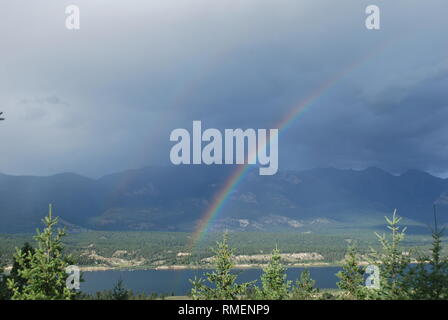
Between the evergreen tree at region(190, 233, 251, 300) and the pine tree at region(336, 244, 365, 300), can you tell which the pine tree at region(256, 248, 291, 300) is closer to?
the evergreen tree at region(190, 233, 251, 300)

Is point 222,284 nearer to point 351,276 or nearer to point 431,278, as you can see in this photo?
point 351,276

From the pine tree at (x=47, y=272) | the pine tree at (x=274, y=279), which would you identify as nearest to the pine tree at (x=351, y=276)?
the pine tree at (x=274, y=279)

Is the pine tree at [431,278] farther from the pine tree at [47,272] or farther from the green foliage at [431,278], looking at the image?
the pine tree at [47,272]

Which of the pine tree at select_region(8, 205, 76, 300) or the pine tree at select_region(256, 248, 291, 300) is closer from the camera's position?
the pine tree at select_region(8, 205, 76, 300)

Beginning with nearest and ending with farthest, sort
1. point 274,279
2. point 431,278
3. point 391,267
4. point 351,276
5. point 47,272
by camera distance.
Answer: point 431,278, point 47,272, point 391,267, point 274,279, point 351,276

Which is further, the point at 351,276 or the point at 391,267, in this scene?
the point at 351,276

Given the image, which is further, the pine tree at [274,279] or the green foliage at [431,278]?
the pine tree at [274,279]

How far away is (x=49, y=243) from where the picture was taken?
23.4 meters

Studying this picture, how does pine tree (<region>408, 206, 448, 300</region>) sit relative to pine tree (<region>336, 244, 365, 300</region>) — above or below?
above

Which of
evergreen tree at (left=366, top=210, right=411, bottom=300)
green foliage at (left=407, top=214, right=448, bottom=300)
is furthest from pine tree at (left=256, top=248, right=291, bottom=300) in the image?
green foliage at (left=407, top=214, right=448, bottom=300)

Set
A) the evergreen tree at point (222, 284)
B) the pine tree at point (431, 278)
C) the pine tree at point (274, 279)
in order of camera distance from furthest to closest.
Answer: the pine tree at point (274, 279) < the evergreen tree at point (222, 284) < the pine tree at point (431, 278)

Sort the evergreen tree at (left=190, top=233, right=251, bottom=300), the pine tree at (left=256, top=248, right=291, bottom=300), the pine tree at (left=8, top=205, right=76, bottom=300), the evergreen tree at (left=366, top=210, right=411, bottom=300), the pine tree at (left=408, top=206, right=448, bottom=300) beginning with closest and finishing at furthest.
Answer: the pine tree at (left=408, top=206, right=448, bottom=300) → the evergreen tree at (left=366, top=210, right=411, bottom=300) → the pine tree at (left=8, top=205, right=76, bottom=300) → the evergreen tree at (left=190, top=233, right=251, bottom=300) → the pine tree at (left=256, top=248, right=291, bottom=300)

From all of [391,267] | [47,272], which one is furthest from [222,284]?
[47,272]
